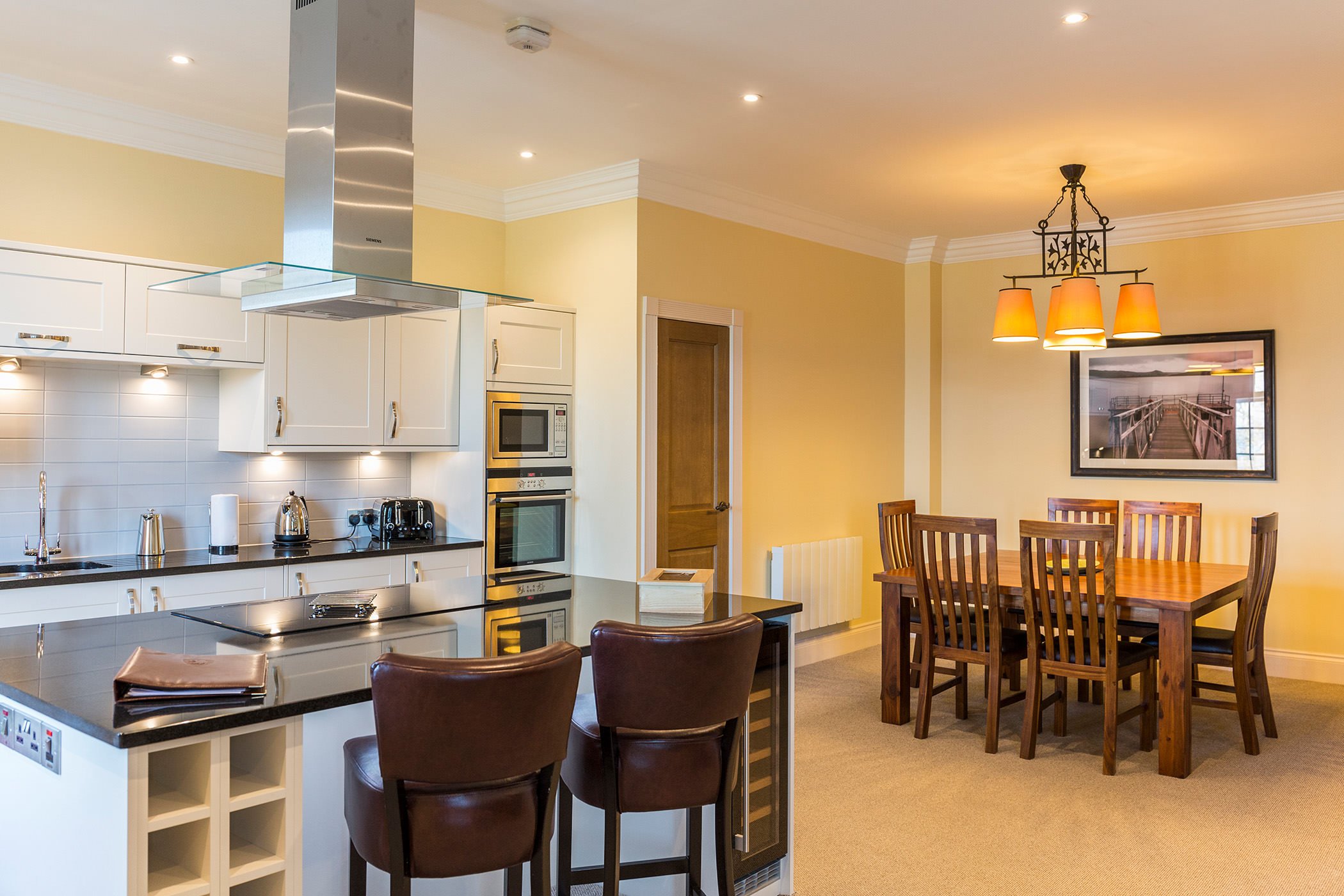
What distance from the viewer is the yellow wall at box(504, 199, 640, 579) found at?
5.14 meters

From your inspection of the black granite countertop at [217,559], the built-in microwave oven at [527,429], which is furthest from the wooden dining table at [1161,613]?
the black granite countertop at [217,559]

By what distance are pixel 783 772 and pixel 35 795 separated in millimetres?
Result: 1893

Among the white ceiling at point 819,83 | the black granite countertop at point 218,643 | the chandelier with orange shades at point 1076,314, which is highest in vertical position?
the white ceiling at point 819,83

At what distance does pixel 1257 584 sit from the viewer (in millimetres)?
4469

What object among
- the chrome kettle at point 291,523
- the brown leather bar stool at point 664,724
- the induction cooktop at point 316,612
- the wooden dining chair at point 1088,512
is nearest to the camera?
the brown leather bar stool at point 664,724

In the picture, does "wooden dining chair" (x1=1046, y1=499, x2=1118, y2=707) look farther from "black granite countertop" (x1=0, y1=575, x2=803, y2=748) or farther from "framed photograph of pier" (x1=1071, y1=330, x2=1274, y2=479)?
"black granite countertop" (x1=0, y1=575, x2=803, y2=748)

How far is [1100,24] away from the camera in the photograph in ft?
11.1

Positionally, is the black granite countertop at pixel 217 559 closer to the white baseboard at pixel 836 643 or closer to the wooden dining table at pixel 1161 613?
the wooden dining table at pixel 1161 613

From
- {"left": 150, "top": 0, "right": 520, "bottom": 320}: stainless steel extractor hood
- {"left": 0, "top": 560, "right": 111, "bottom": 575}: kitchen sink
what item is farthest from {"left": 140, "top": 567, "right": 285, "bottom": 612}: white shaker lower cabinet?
{"left": 150, "top": 0, "right": 520, "bottom": 320}: stainless steel extractor hood

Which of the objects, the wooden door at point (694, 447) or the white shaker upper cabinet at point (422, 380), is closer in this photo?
the white shaker upper cabinet at point (422, 380)

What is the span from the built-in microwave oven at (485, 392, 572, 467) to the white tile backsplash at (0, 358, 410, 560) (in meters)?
0.93

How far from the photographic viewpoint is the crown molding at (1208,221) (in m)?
5.73

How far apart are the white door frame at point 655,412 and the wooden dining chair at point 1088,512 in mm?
1743

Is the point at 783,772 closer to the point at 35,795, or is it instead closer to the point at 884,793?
the point at 884,793
